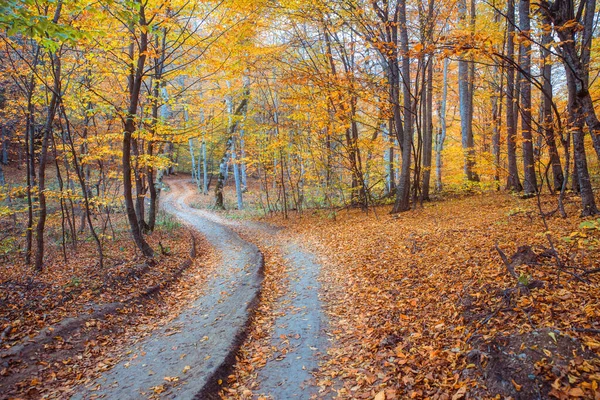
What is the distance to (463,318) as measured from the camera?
4.48 metres

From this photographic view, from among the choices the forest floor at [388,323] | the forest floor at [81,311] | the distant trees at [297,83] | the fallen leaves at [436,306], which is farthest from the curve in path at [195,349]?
the distant trees at [297,83]

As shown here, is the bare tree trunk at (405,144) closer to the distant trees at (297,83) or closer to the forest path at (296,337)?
the distant trees at (297,83)

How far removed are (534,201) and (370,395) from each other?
8.81 meters

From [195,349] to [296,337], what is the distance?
169 cm

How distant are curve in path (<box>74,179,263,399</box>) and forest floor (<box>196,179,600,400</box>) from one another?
12.2 inches

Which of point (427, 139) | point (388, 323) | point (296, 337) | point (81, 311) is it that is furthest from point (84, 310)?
point (427, 139)

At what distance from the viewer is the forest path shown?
4.36 metres

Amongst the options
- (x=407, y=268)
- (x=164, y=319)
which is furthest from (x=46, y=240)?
(x=407, y=268)

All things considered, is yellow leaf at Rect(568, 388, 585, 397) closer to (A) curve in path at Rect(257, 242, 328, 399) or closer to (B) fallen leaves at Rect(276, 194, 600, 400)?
(B) fallen leaves at Rect(276, 194, 600, 400)

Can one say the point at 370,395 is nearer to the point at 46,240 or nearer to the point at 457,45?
the point at 457,45

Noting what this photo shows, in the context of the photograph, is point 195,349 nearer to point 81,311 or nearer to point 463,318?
point 81,311

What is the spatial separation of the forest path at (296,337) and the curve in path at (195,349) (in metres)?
0.62

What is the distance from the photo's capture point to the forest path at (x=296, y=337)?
436 cm

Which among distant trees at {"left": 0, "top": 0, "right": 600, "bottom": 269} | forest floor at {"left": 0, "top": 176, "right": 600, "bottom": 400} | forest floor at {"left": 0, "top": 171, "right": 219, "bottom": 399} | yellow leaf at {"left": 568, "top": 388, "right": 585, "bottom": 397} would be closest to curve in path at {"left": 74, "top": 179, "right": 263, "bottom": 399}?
forest floor at {"left": 0, "top": 176, "right": 600, "bottom": 400}
